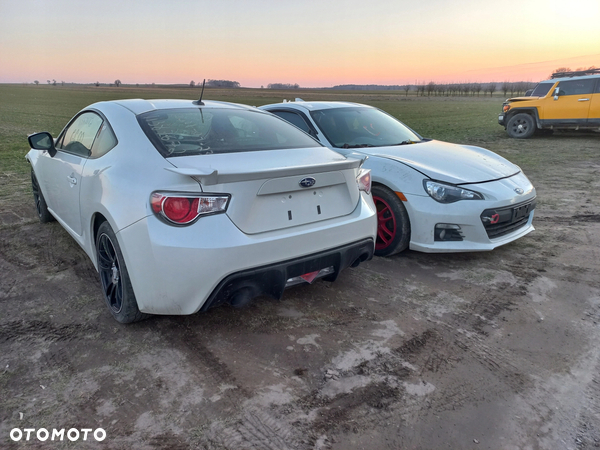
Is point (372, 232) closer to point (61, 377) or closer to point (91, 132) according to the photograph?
point (61, 377)

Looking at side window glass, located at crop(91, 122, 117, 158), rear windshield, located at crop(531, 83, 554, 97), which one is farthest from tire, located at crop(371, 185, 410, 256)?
rear windshield, located at crop(531, 83, 554, 97)

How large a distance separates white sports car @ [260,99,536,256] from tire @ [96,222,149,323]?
94.4 inches

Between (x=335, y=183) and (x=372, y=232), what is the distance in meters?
0.50

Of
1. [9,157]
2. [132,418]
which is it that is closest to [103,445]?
[132,418]

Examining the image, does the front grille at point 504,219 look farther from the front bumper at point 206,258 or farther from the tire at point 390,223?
the front bumper at point 206,258

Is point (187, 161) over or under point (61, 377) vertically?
over

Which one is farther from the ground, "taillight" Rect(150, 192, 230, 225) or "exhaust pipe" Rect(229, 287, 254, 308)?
"taillight" Rect(150, 192, 230, 225)

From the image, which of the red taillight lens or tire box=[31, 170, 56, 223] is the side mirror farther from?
the red taillight lens

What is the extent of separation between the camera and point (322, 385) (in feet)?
7.86

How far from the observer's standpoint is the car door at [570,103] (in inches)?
529

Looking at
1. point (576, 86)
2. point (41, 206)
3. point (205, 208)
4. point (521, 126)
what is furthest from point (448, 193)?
point (521, 126)

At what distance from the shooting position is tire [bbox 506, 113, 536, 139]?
14.7 meters

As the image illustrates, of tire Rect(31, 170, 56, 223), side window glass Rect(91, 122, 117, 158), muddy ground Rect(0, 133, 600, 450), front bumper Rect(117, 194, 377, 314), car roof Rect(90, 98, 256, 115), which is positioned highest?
car roof Rect(90, 98, 256, 115)

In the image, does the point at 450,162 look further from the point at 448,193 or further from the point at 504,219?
the point at 504,219
